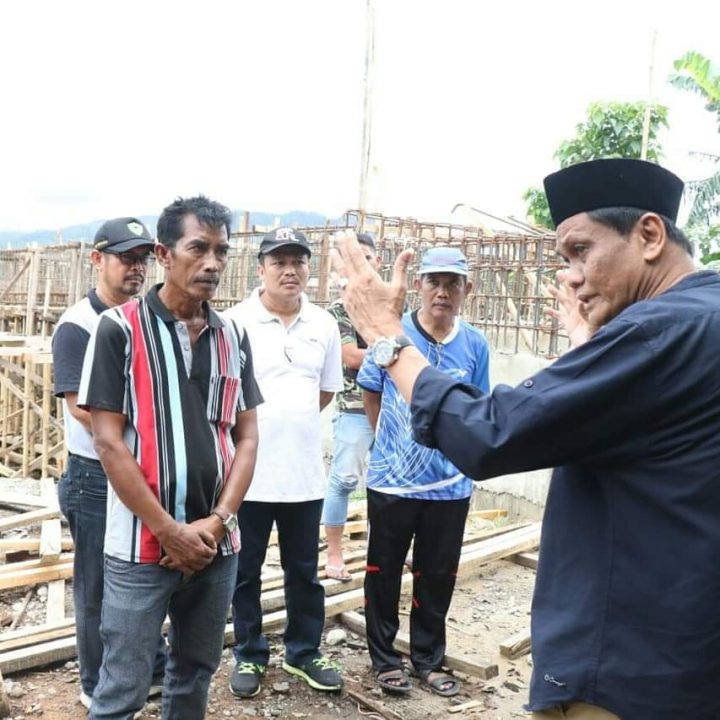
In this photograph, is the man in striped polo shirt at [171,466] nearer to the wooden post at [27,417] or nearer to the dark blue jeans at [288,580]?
the dark blue jeans at [288,580]

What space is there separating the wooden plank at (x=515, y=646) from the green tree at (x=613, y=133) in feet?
36.1

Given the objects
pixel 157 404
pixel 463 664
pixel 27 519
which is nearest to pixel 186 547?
pixel 157 404

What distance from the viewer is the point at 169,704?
106 inches

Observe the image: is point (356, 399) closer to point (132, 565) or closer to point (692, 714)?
point (132, 565)

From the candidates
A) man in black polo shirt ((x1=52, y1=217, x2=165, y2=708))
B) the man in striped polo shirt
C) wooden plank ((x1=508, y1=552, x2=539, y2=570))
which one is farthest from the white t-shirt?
wooden plank ((x1=508, y1=552, x2=539, y2=570))

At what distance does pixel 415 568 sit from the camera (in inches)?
157

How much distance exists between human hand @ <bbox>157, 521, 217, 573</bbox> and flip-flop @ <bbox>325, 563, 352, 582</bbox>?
8.46 ft

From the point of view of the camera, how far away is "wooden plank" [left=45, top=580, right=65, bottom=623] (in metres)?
4.44

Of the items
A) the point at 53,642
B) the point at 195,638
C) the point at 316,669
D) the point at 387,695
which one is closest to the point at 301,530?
the point at 316,669

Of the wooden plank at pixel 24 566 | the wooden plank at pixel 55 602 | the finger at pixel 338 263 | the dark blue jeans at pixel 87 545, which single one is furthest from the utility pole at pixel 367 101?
the finger at pixel 338 263

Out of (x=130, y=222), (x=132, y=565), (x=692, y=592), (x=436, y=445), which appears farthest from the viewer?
(x=130, y=222)

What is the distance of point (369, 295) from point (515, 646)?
3.19 meters

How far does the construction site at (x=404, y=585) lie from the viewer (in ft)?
12.1

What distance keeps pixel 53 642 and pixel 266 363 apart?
182cm
